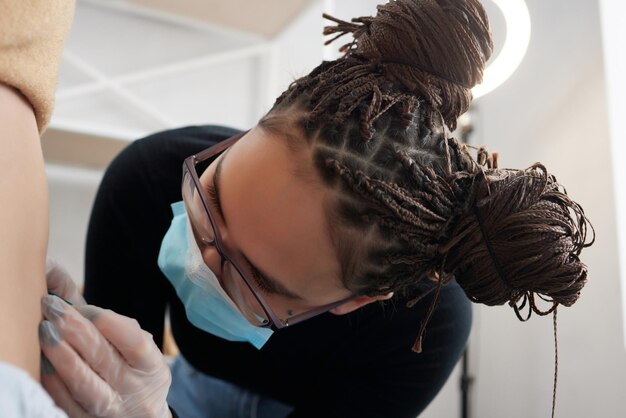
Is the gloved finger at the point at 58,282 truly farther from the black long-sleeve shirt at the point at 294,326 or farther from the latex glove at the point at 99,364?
the black long-sleeve shirt at the point at 294,326

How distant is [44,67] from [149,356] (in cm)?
29

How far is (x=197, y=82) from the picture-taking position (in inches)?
76.2

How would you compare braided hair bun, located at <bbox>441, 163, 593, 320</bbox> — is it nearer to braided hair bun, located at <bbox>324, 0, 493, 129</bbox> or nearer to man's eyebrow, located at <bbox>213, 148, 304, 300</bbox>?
braided hair bun, located at <bbox>324, 0, 493, 129</bbox>

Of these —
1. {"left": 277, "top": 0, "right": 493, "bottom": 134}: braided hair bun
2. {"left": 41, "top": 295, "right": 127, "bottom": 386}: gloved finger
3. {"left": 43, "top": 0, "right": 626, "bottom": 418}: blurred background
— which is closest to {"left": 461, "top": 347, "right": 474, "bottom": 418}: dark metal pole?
{"left": 43, "top": 0, "right": 626, "bottom": 418}: blurred background

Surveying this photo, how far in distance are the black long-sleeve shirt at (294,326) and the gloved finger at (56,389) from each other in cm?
53

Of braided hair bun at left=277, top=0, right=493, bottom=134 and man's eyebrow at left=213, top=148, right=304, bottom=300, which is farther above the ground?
braided hair bun at left=277, top=0, right=493, bottom=134

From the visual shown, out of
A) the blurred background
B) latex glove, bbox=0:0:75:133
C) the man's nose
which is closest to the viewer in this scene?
latex glove, bbox=0:0:75:133

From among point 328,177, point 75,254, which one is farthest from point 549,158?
point 75,254

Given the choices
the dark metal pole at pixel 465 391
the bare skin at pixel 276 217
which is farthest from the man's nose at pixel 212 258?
the dark metal pole at pixel 465 391

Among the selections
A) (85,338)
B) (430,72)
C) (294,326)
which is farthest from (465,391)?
(85,338)

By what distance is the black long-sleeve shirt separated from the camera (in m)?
0.94

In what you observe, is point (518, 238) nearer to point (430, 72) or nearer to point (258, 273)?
point (430, 72)

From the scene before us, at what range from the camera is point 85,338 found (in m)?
0.49

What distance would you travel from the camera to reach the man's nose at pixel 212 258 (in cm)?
71
